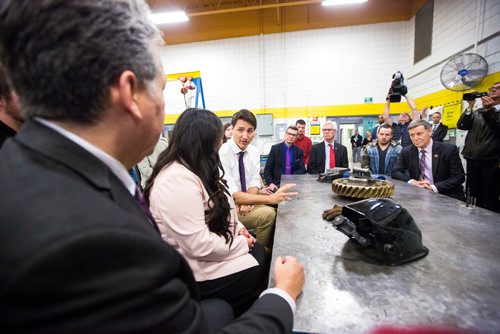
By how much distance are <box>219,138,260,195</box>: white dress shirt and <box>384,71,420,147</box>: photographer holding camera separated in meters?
2.49

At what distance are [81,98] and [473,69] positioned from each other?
18.2 ft

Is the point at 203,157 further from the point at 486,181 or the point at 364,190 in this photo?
the point at 486,181

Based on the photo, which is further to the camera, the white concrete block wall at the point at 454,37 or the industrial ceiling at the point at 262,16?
the industrial ceiling at the point at 262,16

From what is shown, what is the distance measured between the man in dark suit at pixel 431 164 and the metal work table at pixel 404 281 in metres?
1.46

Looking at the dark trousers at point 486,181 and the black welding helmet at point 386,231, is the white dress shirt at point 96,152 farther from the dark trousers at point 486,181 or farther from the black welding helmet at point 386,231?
the dark trousers at point 486,181

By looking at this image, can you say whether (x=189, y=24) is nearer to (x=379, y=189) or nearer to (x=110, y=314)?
(x=379, y=189)

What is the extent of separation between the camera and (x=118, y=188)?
0.51 meters

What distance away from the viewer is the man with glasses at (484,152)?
3236 millimetres

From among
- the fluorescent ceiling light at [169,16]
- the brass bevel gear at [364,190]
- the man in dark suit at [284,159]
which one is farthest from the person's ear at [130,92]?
the fluorescent ceiling light at [169,16]

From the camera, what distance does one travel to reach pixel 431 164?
2883 mm

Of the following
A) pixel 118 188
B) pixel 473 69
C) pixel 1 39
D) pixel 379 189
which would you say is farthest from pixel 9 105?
pixel 473 69

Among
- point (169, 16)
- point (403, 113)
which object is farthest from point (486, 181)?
point (169, 16)

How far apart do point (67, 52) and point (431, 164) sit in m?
3.39

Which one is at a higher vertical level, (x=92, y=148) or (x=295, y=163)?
(x=92, y=148)
